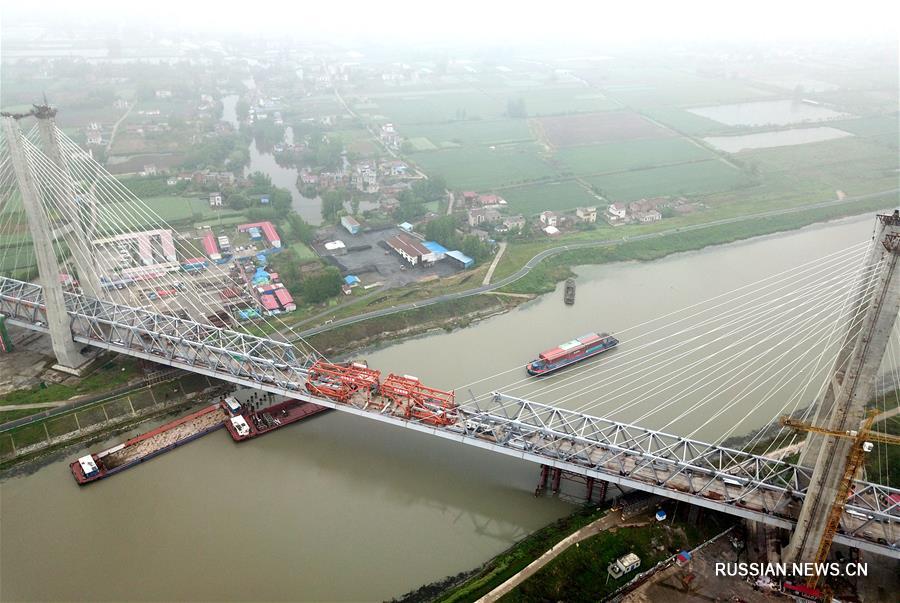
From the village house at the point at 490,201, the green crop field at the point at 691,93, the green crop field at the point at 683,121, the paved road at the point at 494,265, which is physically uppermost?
the green crop field at the point at 691,93

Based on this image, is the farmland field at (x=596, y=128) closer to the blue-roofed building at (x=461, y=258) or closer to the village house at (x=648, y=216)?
the village house at (x=648, y=216)

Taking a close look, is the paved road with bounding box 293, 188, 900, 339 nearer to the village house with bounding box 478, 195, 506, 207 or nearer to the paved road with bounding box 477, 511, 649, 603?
the village house with bounding box 478, 195, 506, 207

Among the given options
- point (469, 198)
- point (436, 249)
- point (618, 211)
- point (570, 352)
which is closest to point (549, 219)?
point (618, 211)

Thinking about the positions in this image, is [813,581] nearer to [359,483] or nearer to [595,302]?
[359,483]

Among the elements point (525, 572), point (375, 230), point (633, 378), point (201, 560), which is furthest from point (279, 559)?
point (375, 230)

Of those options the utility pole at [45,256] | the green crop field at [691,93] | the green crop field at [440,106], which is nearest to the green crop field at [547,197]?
the green crop field at [440,106]

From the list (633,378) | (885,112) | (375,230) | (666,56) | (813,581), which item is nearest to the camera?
(813,581)
